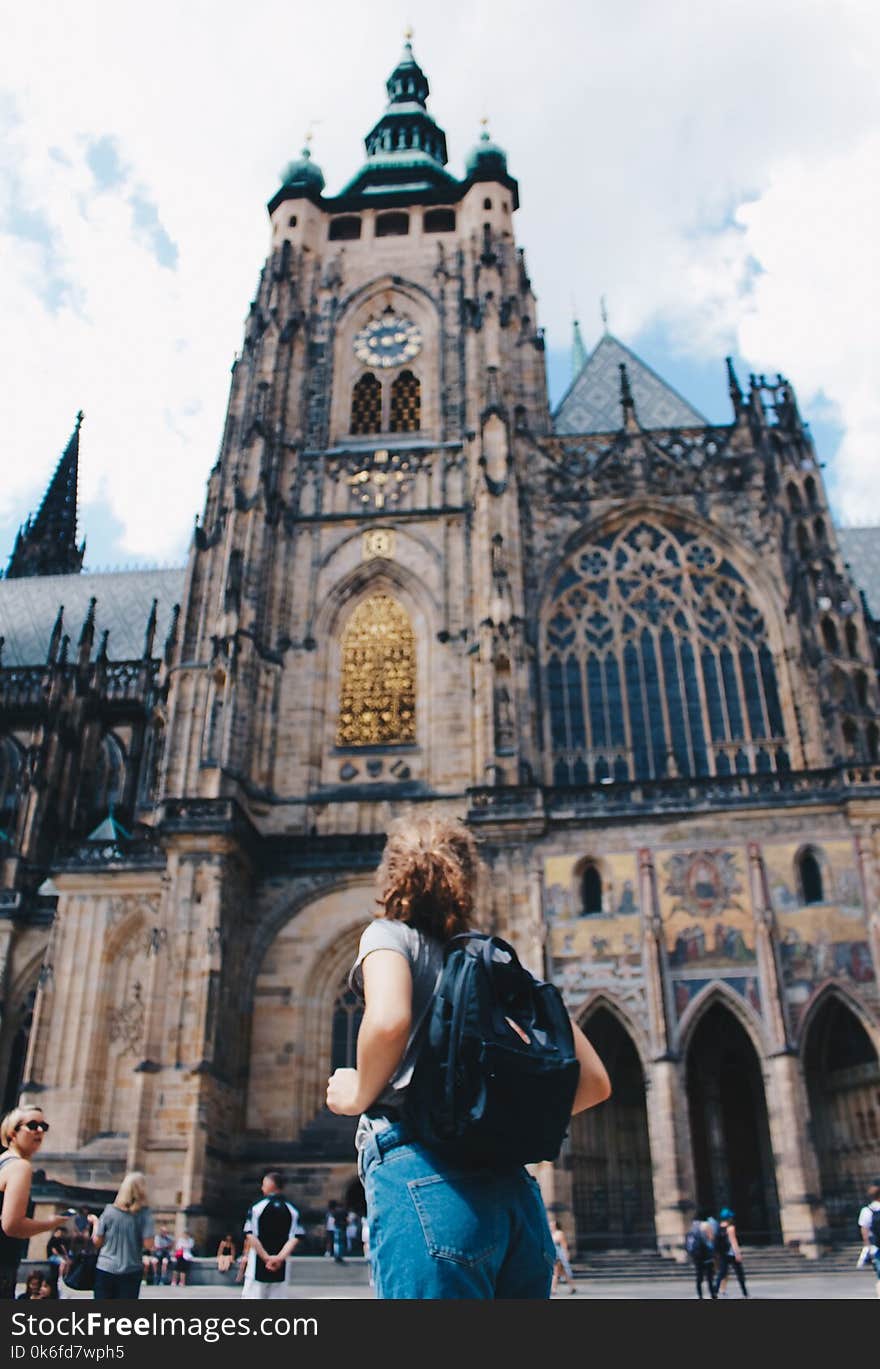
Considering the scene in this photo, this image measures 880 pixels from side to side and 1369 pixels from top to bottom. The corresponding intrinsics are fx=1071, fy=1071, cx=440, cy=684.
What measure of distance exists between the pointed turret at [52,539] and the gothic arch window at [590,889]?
35.2m

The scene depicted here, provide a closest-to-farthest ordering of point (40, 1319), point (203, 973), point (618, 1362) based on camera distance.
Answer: point (618, 1362), point (40, 1319), point (203, 973)

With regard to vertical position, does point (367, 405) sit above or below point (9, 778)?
above

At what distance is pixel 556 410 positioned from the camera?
30.8 meters

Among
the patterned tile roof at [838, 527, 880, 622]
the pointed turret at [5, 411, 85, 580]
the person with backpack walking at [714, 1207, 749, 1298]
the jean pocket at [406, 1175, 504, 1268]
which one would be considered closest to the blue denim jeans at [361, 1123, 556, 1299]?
the jean pocket at [406, 1175, 504, 1268]

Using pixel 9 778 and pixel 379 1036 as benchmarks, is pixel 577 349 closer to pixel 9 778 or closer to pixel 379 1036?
pixel 9 778

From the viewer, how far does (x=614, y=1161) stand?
20.7m

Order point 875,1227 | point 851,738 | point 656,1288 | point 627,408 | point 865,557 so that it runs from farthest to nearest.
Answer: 1. point 865,557
2. point 627,408
3. point 851,738
4. point 656,1288
5. point 875,1227

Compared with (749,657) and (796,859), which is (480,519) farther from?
(796,859)

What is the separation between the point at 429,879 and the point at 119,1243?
14.9 feet

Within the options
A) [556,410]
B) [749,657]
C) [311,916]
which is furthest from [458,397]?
[311,916]

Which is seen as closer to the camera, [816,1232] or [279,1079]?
[816,1232]

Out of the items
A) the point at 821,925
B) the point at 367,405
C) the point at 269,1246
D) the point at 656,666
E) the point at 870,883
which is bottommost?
the point at 269,1246

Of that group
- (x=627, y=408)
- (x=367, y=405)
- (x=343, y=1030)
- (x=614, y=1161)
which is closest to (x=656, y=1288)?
(x=614, y=1161)

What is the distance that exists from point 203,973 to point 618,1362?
18.6 metres
